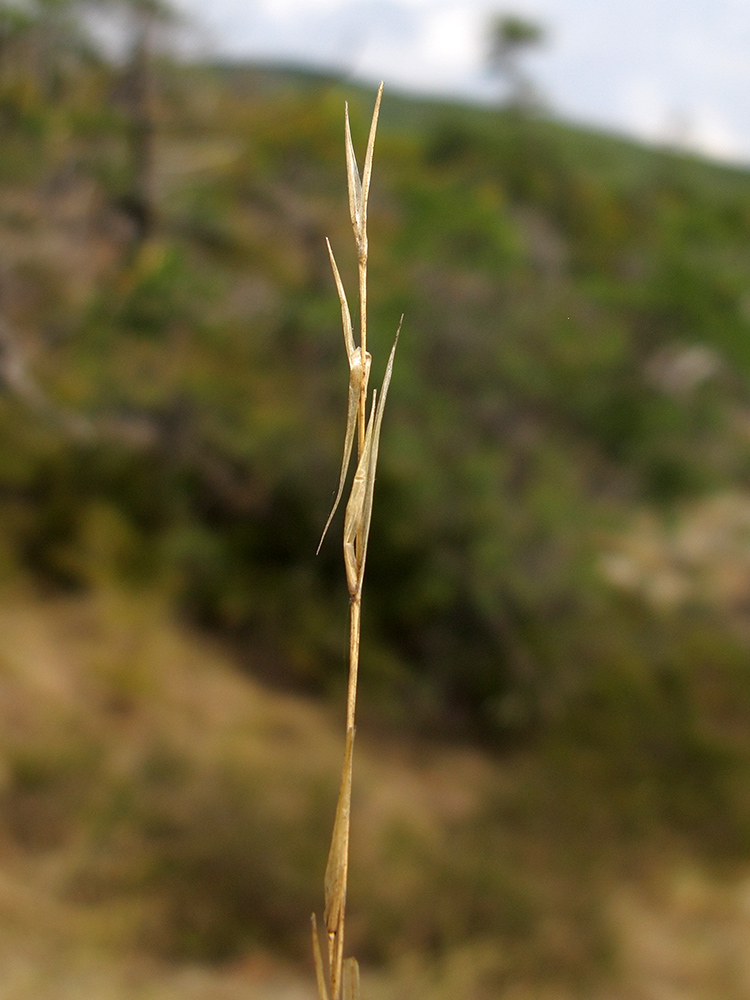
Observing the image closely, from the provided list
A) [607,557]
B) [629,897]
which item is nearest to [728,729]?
[607,557]

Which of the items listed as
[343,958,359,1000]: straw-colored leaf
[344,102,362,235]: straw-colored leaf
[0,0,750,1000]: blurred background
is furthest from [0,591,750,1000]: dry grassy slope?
[344,102,362,235]: straw-colored leaf

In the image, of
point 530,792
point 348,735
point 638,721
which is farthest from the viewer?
point 638,721

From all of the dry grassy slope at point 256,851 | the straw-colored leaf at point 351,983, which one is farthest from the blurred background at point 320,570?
the straw-colored leaf at point 351,983

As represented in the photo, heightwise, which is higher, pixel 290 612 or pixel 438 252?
pixel 438 252

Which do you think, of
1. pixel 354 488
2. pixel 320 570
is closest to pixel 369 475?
pixel 354 488

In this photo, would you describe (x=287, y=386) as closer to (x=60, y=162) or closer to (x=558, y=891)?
(x=60, y=162)

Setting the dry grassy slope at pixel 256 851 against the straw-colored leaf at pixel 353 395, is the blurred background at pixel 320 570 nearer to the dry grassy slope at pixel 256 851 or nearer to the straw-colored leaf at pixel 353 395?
the dry grassy slope at pixel 256 851

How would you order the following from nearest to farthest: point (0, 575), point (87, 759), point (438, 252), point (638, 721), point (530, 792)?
1. point (87, 759)
2. point (530, 792)
3. point (638, 721)
4. point (0, 575)
5. point (438, 252)

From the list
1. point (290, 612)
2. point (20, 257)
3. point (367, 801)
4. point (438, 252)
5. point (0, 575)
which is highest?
point (438, 252)
